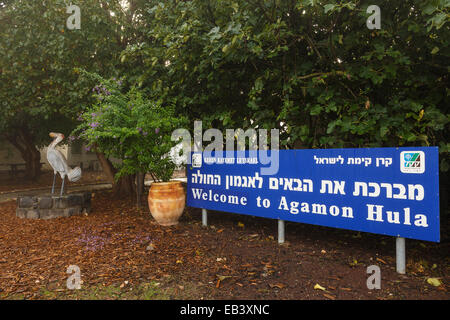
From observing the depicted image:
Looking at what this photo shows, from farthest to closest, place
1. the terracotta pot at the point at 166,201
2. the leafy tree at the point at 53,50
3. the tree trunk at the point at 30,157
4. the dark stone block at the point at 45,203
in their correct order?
the tree trunk at the point at 30,157 → the leafy tree at the point at 53,50 → the dark stone block at the point at 45,203 → the terracotta pot at the point at 166,201

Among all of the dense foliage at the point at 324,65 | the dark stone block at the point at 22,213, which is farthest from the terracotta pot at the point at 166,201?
the dark stone block at the point at 22,213

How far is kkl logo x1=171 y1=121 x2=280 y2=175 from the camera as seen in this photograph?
15.7ft

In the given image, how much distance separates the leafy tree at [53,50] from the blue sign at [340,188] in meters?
3.94

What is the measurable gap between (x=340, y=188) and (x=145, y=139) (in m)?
3.36

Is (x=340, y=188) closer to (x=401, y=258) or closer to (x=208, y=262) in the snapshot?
(x=401, y=258)

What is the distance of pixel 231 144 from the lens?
19.3ft

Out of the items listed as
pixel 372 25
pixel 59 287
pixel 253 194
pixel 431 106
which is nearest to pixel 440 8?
pixel 372 25

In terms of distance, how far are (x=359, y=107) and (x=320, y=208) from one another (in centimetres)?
154

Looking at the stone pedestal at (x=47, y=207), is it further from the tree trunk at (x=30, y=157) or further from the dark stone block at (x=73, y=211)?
the tree trunk at (x=30, y=157)

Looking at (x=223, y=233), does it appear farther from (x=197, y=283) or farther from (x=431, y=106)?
Result: (x=431, y=106)

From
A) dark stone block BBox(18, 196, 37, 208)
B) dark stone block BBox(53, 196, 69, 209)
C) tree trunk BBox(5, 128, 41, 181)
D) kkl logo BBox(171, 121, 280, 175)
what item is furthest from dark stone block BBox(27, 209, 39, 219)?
tree trunk BBox(5, 128, 41, 181)

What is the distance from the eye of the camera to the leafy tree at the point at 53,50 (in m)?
6.74

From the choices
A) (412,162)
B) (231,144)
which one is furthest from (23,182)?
(412,162)

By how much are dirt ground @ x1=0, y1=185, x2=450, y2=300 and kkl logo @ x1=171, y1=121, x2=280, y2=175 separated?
1.27 m
